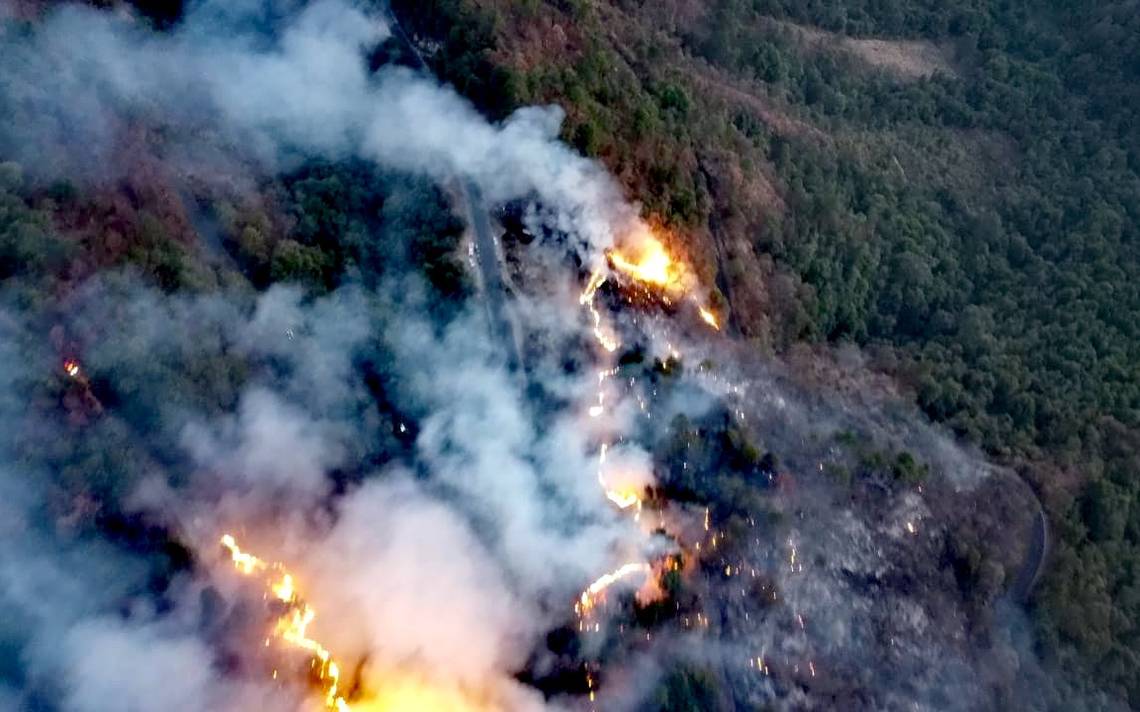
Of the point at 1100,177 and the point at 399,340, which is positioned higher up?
the point at 1100,177

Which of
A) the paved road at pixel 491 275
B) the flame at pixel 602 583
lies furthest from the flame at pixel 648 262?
the flame at pixel 602 583

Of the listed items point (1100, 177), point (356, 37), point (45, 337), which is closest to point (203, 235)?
point (45, 337)

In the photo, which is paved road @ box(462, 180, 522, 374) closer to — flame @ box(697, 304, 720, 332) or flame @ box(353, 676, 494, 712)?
flame @ box(697, 304, 720, 332)

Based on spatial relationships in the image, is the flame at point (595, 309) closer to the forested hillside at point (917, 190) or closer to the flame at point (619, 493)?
the flame at point (619, 493)

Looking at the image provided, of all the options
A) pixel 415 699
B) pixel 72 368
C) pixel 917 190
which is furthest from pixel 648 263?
pixel 72 368

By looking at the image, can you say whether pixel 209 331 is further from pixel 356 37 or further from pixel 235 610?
pixel 356 37

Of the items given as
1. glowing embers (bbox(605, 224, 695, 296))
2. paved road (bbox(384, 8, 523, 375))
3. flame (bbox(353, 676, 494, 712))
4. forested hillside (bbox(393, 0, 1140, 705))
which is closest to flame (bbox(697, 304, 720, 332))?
glowing embers (bbox(605, 224, 695, 296))
